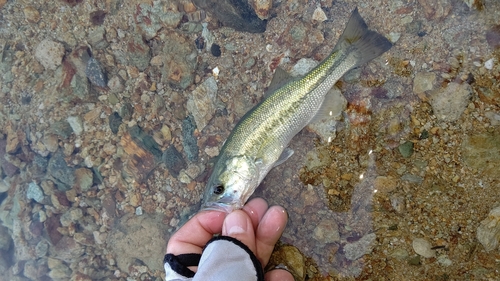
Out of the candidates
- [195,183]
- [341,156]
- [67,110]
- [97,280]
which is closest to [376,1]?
[341,156]

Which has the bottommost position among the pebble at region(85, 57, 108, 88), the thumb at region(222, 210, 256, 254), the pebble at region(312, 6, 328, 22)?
the thumb at region(222, 210, 256, 254)

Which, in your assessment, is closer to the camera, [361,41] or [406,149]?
[361,41]

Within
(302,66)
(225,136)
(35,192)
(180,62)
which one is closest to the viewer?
(302,66)

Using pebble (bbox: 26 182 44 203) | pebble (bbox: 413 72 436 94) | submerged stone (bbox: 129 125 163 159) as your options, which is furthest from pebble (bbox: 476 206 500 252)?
pebble (bbox: 26 182 44 203)

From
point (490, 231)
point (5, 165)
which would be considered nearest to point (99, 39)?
point (5, 165)

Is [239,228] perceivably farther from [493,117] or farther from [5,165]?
[5,165]

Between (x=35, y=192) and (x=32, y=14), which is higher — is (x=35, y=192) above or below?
below

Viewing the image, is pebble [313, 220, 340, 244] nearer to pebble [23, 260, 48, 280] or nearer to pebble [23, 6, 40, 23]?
pebble [23, 260, 48, 280]
